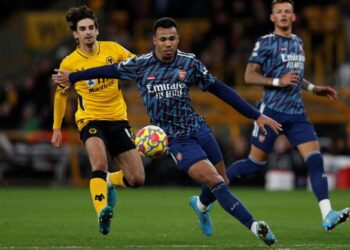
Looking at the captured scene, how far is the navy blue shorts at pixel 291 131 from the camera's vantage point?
11758 millimetres

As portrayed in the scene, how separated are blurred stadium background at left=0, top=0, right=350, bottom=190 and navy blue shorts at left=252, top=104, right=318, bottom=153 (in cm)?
948

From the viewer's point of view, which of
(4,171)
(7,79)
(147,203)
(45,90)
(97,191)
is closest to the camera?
(97,191)

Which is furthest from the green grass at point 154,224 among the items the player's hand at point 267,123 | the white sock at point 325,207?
the player's hand at point 267,123

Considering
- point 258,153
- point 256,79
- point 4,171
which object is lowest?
point 4,171

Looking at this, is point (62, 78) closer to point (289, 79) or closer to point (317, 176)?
point (289, 79)

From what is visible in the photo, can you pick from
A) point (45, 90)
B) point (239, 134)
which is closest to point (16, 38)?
point (45, 90)

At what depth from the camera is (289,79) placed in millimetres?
11727

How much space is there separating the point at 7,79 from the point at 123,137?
17.1 metres

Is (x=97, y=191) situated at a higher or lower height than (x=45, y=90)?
higher

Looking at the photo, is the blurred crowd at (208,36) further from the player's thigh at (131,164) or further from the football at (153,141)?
the football at (153,141)

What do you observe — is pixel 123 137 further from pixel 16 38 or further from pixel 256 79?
pixel 16 38

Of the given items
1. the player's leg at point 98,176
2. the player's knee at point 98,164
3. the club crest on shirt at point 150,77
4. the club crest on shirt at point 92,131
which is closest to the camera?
the club crest on shirt at point 150,77

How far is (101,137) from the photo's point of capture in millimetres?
11375

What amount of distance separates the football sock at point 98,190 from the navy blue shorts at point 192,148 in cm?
92
